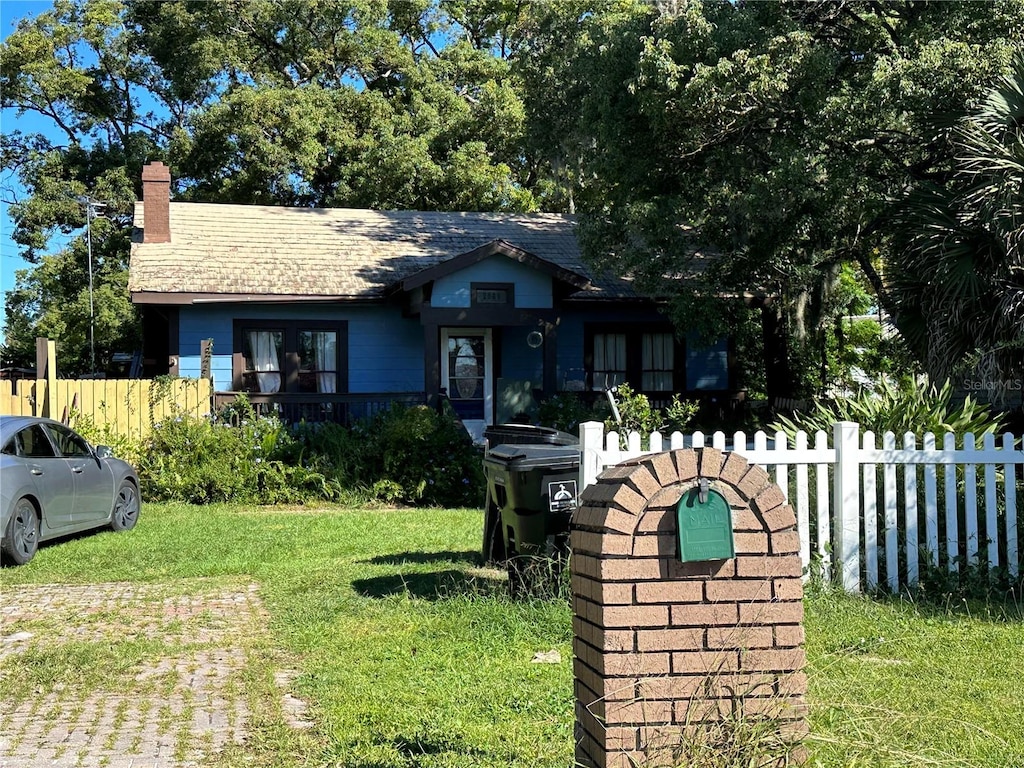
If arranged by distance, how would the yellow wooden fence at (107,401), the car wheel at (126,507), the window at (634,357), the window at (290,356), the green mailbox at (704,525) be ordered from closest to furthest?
the green mailbox at (704,525) → the car wheel at (126,507) → the yellow wooden fence at (107,401) → the window at (290,356) → the window at (634,357)

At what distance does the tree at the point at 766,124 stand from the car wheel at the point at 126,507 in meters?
9.12

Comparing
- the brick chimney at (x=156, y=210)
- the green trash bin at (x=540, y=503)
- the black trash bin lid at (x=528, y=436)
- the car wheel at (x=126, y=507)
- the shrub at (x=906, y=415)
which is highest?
the brick chimney at (x=156, y=210)

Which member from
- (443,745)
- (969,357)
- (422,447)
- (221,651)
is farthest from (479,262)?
(443,745)

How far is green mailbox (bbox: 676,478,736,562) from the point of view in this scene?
3.66m

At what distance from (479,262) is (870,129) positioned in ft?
23.5

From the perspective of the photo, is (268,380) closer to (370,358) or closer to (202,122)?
(370,358)

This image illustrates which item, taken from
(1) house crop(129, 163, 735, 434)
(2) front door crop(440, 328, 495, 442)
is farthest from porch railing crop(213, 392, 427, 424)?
(2) front door crop(440, 328, 495, 442)

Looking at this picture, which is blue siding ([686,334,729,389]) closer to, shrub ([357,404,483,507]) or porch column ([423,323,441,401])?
porch column ([423,323,441,401])

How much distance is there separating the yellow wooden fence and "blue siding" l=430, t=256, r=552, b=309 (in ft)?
16.3

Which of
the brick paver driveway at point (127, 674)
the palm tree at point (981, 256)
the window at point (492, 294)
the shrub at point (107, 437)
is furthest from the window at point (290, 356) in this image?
the palm tree at point (981, 256)

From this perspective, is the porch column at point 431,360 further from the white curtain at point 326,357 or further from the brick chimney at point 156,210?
the brick chimney at point 156,210

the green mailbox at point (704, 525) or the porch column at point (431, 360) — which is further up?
the porch column at point (431, 360)

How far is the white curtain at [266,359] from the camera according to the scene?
20.2 m

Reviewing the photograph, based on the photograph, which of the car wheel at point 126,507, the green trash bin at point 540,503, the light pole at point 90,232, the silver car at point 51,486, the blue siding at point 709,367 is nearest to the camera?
the green trash bin at point 540,503
